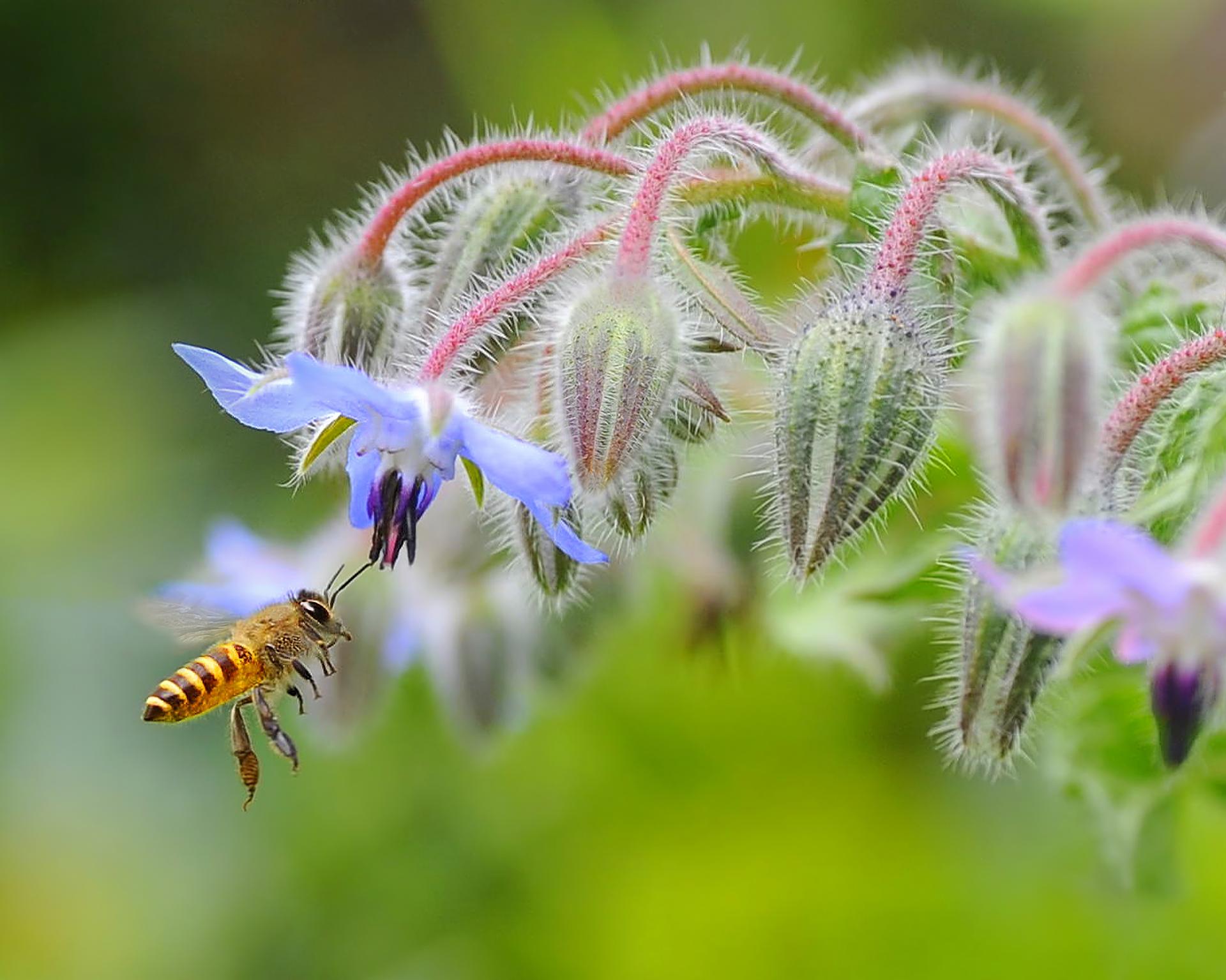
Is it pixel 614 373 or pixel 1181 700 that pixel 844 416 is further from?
pixel 1181 700

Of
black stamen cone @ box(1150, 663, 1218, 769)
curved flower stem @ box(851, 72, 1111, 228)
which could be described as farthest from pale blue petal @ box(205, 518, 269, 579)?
black stamen cone @ box(1150, 663, 1218, 769)

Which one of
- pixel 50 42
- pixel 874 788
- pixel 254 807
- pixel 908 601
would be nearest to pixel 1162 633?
pixel 908 601

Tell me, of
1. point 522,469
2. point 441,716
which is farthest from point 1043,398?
point 441,716

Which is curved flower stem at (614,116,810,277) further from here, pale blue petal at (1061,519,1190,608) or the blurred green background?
the blurred green background

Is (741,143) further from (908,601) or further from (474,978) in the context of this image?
(474,978)

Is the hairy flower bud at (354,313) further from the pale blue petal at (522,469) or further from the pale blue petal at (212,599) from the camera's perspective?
the pale blue petal at (212,599)

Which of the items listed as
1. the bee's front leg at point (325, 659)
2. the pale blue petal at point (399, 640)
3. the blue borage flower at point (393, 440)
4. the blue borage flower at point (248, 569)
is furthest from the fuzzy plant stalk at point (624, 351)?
the pale blue petal at point (399, 640)
